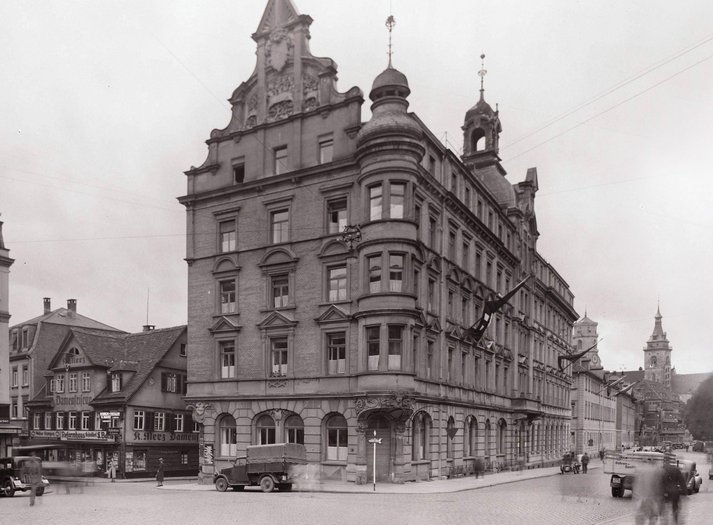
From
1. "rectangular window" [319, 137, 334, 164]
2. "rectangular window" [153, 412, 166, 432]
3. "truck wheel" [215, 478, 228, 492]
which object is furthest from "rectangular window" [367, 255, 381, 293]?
"rectangular window" [153, 412, 166, 432]

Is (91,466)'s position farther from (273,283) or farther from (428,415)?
(428,415)

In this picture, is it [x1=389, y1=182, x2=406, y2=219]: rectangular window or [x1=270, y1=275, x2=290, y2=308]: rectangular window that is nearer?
[x1=389, y1=182, x2=406, y2=219]: rectangular window

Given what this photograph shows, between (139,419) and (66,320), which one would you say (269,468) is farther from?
(66,320)

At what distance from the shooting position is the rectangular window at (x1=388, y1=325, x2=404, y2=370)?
35531 millimetres

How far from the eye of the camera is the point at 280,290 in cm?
4009

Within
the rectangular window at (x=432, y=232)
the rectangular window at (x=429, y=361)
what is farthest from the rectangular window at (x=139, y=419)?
the rectangular window at (x=432, y=232)

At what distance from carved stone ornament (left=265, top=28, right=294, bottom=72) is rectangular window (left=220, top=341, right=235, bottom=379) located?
15748 mm

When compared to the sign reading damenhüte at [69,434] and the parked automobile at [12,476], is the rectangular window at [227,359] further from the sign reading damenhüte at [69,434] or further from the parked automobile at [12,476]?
the sign reading damenhüte at [69,434]

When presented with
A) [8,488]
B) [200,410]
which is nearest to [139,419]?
[200,410]

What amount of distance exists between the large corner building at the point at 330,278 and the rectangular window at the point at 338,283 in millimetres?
80

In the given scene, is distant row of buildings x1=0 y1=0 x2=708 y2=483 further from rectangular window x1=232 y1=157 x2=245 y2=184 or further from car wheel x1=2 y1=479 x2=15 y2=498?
car wheel x1=2 y1=479 x2=15 y2=498

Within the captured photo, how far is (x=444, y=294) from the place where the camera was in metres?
41.8

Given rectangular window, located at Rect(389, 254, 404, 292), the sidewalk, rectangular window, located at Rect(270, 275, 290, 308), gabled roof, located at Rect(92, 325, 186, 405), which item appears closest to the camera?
the sidewalk

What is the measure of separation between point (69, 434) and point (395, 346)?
31911mm
